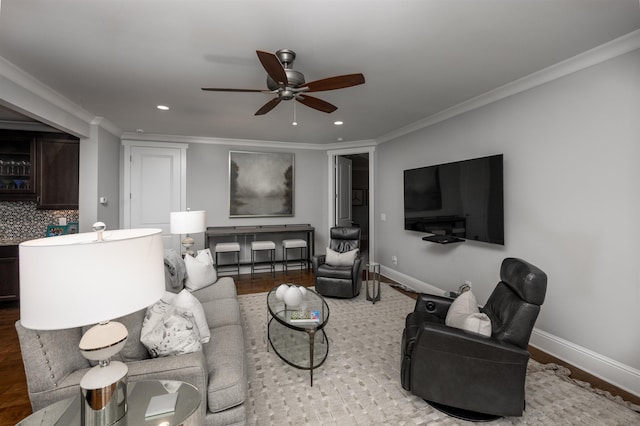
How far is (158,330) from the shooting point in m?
1.58

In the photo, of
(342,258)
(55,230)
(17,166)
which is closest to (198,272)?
(342,258)

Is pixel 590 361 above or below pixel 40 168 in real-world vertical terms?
below

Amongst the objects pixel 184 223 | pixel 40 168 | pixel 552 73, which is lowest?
pixel 184 223

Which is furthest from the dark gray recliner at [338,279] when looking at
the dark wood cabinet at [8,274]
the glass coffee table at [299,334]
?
the dark wood cabinet at [8,274]

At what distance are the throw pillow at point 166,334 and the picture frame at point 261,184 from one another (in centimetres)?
396

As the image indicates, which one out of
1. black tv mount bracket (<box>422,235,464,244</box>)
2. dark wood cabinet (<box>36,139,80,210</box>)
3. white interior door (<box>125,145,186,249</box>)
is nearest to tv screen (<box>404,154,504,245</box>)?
black tv mount bracket (<box>422,235,464,244</box>)

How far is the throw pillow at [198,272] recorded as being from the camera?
3.05m

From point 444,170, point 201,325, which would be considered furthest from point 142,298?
point 444,170

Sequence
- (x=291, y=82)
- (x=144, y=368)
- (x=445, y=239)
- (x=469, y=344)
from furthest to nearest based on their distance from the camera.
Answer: (x=445, y=239), (x=291, y=82), (x=469, y=344), (x=144, y=368)

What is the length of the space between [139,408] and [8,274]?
417 centimetres

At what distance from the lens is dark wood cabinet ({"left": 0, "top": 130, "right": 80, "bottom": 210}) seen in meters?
3.87

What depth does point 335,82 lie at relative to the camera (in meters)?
2.05

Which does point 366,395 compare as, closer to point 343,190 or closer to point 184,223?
point 184,223

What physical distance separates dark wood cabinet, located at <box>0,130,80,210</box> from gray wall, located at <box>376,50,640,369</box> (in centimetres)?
536
